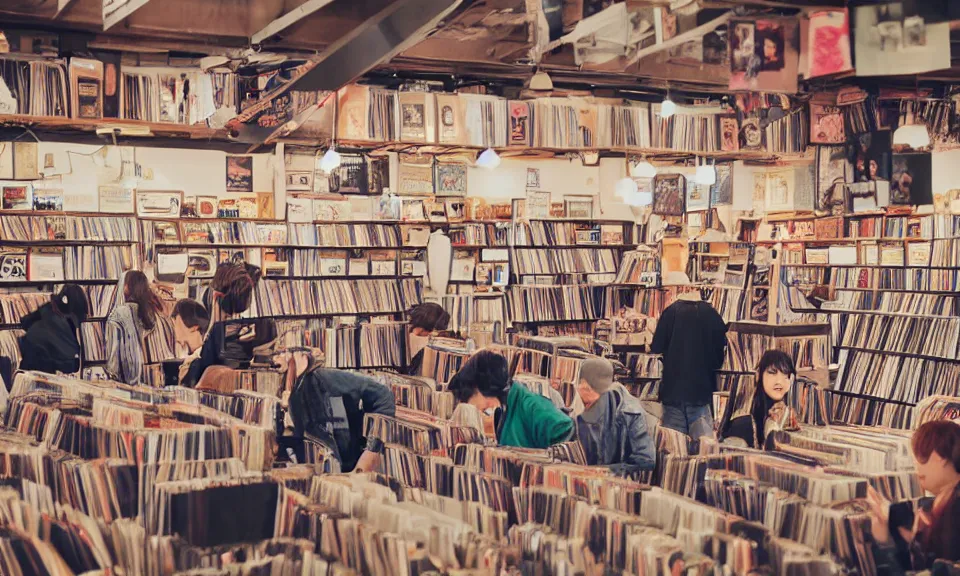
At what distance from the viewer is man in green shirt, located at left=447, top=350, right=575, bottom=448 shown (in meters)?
4.43

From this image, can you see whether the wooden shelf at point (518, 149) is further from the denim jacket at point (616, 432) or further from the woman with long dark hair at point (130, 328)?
the denim jacket at point (616, 432)

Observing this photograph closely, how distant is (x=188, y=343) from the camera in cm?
661

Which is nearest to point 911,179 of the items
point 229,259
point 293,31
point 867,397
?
point 867,397

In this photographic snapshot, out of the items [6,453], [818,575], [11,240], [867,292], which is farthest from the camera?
[867,292]

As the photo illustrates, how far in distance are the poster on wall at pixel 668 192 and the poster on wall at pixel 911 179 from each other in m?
2.13

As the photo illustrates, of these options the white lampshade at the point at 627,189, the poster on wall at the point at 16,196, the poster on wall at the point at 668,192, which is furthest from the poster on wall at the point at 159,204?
the poster on wall at the point at 668,192

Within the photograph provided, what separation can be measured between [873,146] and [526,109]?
2739 millimetres

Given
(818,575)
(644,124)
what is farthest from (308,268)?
(818,575)

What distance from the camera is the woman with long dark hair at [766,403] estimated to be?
16.9ft

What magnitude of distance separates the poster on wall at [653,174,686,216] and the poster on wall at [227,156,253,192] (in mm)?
3733

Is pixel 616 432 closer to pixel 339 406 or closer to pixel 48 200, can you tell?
pixel 339 406

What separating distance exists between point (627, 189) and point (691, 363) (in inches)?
Answer: 109

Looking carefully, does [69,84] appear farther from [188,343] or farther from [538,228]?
[538,228]

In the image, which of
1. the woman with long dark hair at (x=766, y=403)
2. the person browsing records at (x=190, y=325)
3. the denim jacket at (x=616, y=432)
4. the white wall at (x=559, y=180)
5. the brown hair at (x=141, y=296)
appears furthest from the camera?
the white wall at (x=559, y=180)
